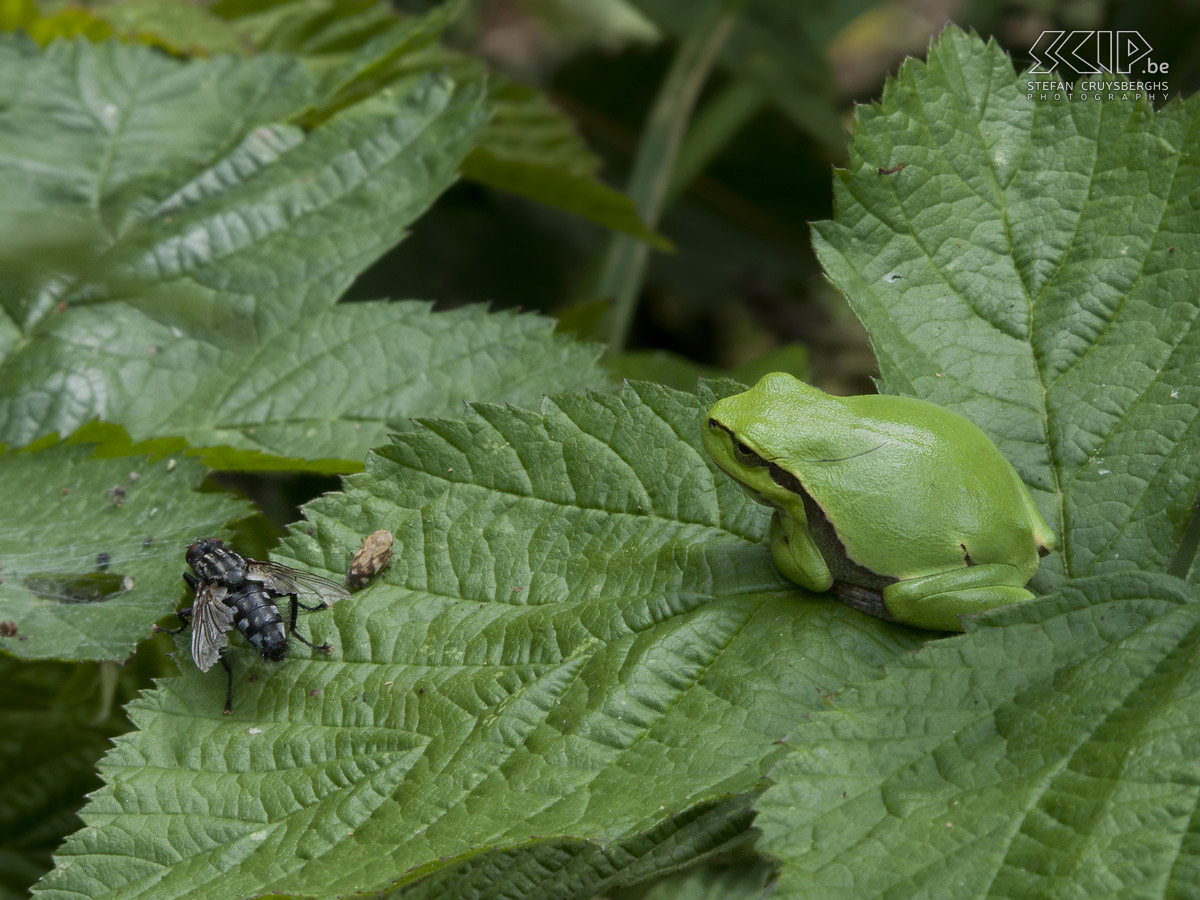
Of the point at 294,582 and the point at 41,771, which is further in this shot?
the point at 41,771

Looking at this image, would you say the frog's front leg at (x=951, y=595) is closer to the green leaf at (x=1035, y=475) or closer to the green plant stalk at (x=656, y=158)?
the green leaf at (x=1035, y=475)

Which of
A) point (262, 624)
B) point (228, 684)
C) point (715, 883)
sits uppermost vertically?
point (262, 624)

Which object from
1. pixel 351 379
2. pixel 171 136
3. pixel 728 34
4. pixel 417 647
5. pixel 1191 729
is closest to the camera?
pixel 1191 729

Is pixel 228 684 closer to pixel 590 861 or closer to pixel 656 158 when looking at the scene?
pixel 590 861

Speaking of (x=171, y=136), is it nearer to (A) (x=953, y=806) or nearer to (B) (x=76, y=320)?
(B) (x=76, y=320)

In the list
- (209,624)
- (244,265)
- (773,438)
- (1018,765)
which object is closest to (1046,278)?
(773,438)

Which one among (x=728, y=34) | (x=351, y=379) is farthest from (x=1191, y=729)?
(x=728, y=34)
